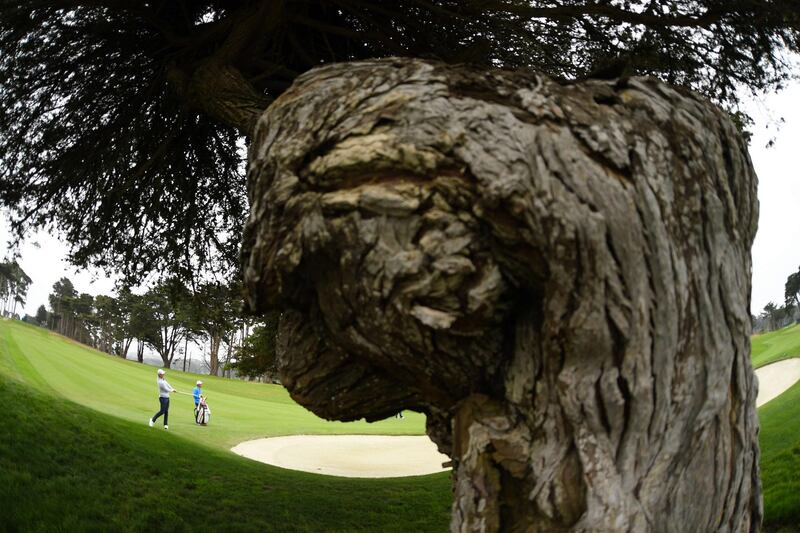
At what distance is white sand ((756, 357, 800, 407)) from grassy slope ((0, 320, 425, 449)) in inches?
491

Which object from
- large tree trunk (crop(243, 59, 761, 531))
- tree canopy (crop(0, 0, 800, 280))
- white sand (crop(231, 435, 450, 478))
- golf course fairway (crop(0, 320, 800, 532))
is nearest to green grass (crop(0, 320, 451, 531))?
golf course fairway (crop(0, 320, 800, 532))

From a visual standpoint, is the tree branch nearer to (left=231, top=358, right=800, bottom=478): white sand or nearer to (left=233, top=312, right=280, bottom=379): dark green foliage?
(left=233, top=312, right=280, bottom=379): dark green foliage

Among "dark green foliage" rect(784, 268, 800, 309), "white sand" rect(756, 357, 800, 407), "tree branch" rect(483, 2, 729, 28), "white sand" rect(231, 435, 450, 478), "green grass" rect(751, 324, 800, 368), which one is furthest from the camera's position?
"dark green foliage" rect(784, 268, 800, 309)

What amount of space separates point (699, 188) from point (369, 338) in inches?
48.1

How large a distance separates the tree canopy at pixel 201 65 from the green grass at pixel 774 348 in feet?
67.0

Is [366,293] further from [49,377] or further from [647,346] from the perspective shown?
[49,377]

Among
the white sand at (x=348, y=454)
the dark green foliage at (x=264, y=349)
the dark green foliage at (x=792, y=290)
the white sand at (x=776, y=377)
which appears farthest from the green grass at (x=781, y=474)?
the dark green foliage at (x=792, y=290)

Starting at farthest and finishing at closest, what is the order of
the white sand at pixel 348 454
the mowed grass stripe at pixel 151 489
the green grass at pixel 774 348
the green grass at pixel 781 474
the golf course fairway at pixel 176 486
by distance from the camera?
the green grass at pixel 774 348
the white sand at pixel 348 454
the mowed grass stripe at pixel 151 489
the golf course fairway at pixel 176 486
the green grass at pixel 781 474

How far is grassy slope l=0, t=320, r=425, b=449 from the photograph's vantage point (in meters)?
17.8

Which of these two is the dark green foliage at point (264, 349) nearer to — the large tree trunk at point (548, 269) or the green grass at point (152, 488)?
the green grass at point (152, 488)

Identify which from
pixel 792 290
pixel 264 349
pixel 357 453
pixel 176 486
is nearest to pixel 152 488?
pixel 176 486

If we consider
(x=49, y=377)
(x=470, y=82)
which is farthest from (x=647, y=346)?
(x=49, y=377)

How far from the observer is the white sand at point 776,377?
20.1 meters

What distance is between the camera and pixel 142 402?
20828 mm
